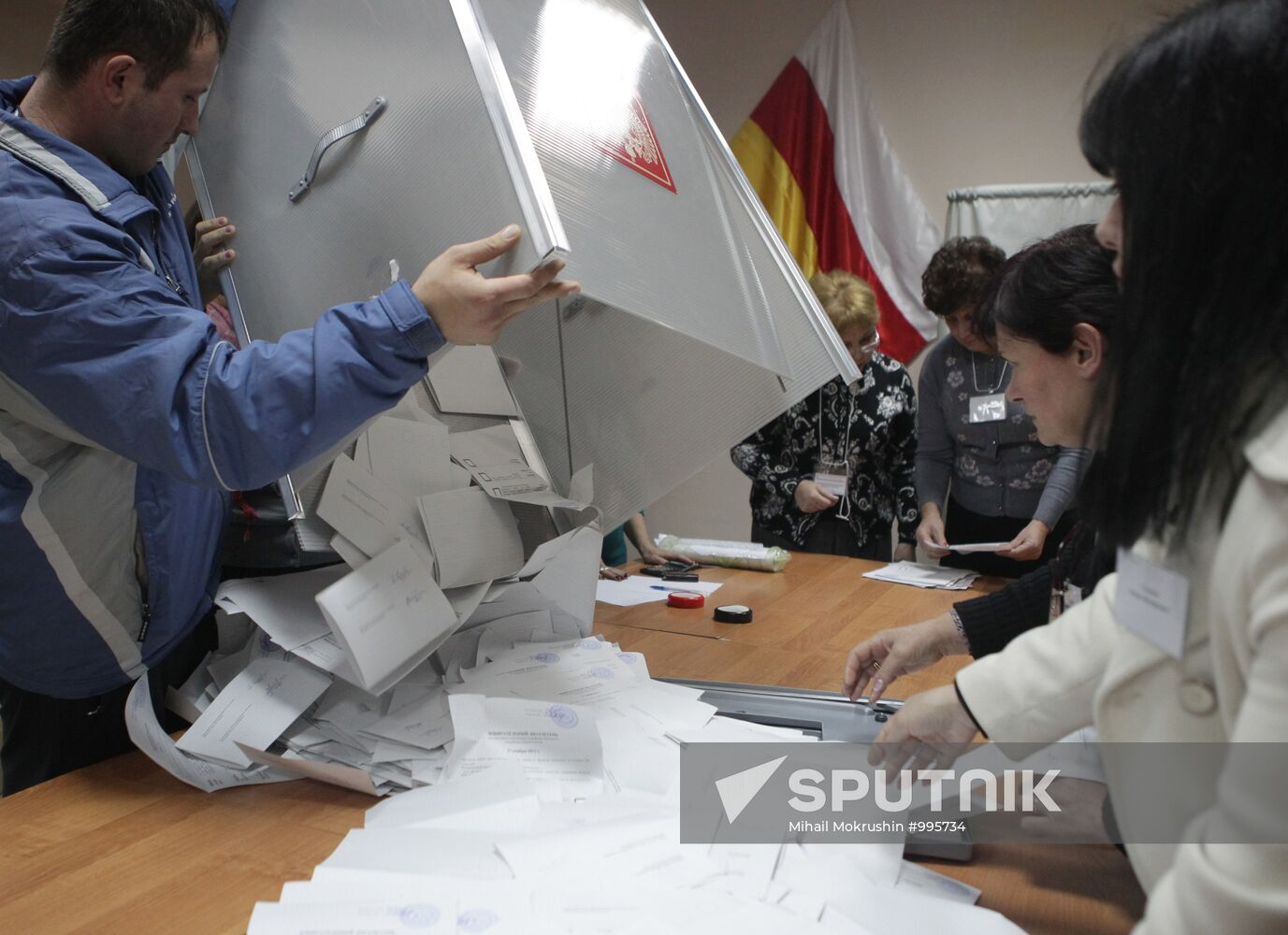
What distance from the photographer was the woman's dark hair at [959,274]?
242 cm

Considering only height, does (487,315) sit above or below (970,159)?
below

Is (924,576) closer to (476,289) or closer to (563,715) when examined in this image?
(563,715)

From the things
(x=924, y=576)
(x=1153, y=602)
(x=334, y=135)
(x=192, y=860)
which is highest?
(x=334, y=135)

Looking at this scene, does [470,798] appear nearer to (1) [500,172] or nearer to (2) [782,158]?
(1) [500,172]

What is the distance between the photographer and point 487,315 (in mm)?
937

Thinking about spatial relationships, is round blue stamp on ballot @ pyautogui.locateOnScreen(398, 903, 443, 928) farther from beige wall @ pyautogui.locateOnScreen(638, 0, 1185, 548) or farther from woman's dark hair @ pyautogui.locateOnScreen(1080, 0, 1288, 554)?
beige wall @ pyautogui.locateOnScreen(638, 0, 1185, 548)

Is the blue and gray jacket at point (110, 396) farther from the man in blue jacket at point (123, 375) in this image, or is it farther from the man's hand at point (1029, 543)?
the man's hand at point (1029, 543)

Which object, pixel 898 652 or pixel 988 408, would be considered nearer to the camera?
pixel 898 652

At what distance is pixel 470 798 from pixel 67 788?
487mm

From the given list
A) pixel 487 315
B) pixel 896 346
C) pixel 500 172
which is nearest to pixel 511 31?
pixel 500 172

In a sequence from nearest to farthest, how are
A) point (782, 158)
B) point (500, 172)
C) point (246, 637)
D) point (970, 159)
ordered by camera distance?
point (500, 172)
point (246, 637)
point (970, 159)
point (782, 158)

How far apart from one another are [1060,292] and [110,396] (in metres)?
1.04

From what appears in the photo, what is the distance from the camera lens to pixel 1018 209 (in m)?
3.41

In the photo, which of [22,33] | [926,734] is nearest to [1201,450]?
[926,734]
